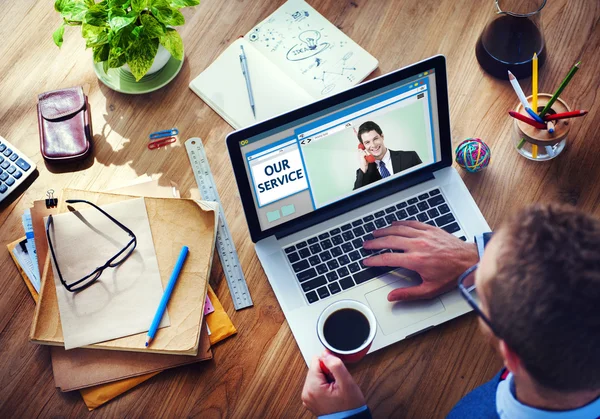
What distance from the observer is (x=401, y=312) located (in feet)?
3.65

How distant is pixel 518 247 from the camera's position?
29.7 inches

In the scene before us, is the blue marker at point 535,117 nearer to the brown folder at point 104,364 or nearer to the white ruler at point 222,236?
the white ruler at point 222,236

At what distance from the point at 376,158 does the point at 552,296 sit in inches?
20.2

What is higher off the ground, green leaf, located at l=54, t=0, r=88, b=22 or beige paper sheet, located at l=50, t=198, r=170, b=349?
green leaf, located at l=54, t=0, r=88, b=22

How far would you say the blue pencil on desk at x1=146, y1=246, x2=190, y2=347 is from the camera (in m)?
1.10

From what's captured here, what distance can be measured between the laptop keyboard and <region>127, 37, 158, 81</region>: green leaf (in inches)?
18.5

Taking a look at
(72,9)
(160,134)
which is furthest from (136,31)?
(160,134)

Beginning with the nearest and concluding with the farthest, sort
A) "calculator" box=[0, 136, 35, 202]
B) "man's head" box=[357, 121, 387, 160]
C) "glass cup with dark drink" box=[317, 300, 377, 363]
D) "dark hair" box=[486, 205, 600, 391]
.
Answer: "dark hair" box=[486, 205, 600, 391] → "glass cup with dark drink" box=[317, 300, 377, 363] → "man's head" box=[357, 121, 387, 160] → "calculator" box=[0, 136, 35, 202]

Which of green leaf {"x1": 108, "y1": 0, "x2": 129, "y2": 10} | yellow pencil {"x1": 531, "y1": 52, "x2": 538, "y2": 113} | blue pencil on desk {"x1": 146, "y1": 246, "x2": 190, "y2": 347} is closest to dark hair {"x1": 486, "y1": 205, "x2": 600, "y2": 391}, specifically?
yellow pencil {"x1": 531, "y1": 52, "x2": 538, "y2": 113}

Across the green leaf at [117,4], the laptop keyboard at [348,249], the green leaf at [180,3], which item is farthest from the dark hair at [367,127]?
the green leaf at [117,4]

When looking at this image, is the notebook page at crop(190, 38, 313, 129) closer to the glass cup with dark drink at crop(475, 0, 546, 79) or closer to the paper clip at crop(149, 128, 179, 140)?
the paper clip at crop(149, 128, 179, 140)

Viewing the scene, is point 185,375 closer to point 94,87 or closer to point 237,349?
point 237,349

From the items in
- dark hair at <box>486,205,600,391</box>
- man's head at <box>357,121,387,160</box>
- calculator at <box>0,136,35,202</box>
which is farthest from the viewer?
calculator at <box>0,136,35,202</box>

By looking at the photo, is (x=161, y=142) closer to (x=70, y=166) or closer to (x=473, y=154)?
(x=70, y=166)
